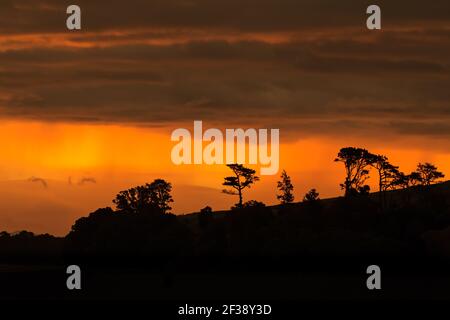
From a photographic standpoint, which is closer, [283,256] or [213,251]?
[283,256]

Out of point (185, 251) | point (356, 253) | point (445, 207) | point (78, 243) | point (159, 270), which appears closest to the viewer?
point (159, 270)

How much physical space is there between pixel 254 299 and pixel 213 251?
1987 inches

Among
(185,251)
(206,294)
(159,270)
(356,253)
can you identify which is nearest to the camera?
(206,294)

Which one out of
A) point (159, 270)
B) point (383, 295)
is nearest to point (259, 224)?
point (159, 270)

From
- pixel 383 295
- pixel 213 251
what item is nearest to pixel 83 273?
pixel 383 295

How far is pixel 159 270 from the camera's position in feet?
343

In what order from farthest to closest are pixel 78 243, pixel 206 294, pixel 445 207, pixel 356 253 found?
pixel 445 207 < pixel 78 243 < pixel 356 253 < pixel 206 294

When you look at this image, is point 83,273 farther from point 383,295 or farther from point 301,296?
point 383,295

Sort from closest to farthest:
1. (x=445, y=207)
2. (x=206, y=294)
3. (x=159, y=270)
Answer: (x=206, y=294) → (x=159, y=270) → (x=445, y=207)

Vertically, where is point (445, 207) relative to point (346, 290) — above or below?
above

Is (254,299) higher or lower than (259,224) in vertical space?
lower

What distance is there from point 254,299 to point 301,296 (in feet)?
15.1

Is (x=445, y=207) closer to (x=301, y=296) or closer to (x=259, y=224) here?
(x=259, y=224)

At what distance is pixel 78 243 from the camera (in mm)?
153875
